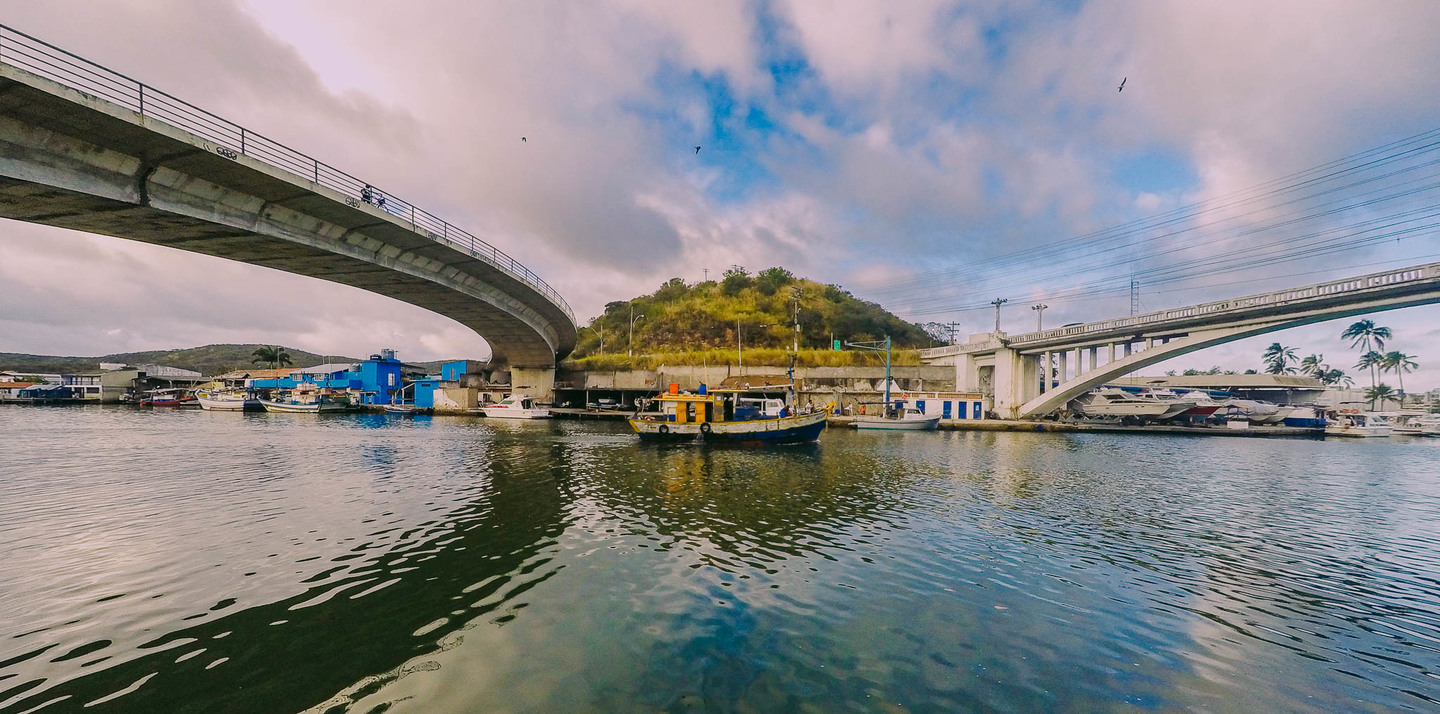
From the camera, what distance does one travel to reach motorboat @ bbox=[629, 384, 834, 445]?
33188mm

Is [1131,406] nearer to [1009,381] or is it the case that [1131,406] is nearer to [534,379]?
[1009,381]

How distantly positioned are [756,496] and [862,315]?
2978 inches

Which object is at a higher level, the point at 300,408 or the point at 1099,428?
the point at 300,408

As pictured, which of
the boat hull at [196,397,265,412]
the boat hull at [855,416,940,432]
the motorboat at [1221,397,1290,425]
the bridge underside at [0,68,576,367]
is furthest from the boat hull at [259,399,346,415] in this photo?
the motorboat at [1221,397,1290,425]

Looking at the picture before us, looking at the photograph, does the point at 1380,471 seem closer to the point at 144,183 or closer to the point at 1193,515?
the point at 1193,515

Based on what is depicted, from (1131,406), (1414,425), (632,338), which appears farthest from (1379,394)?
(632,338)

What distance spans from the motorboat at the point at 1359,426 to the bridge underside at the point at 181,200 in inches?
3184

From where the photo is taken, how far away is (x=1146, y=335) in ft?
158

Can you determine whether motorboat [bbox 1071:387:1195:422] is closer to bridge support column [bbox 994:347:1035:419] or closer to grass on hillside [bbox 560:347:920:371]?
bridge support column [bbox 994:347:1035:419]

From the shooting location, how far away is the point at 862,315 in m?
88.2

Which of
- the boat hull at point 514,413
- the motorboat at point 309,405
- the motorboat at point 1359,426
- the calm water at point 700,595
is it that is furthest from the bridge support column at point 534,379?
the motorboat at point 1359,426

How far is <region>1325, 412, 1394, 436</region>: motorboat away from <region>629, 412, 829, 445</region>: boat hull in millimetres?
56811

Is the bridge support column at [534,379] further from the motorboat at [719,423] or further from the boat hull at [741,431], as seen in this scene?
the boat hull at [741,431]

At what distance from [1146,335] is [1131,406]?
43.1ft
